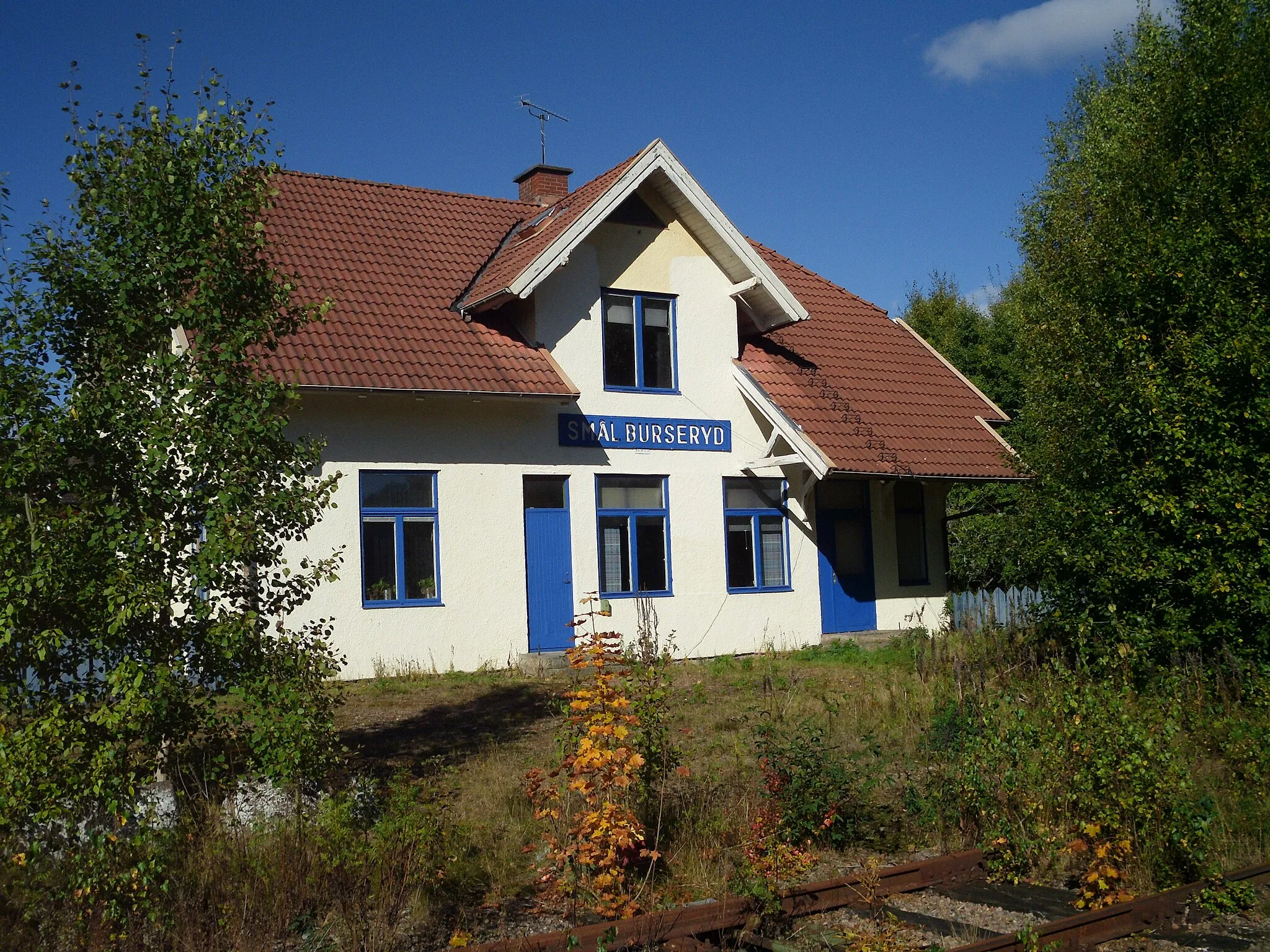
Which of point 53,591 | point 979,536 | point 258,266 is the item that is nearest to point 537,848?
point 53,591

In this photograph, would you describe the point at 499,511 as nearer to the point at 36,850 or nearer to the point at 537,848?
the point at 537,848

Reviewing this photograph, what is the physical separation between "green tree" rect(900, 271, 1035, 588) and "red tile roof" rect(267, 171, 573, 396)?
9.04 m

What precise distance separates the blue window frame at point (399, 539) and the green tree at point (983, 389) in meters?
9.17

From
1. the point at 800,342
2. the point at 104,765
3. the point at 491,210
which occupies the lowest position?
the point at 104,765

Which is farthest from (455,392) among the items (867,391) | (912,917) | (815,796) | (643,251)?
(912,917)

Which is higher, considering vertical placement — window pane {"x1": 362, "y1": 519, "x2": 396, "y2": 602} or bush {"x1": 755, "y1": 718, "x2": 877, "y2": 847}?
window pane {"x1": 362, "y1": 519, "x2": 396, "y2": 602}

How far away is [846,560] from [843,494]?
3.55 ft

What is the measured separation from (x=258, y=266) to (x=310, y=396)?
7156mm

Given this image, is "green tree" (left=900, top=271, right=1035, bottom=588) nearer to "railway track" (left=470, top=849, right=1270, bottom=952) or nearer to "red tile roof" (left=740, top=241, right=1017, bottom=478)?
"red tile roof" (left=740, top=241, right=1017, bottom=478)

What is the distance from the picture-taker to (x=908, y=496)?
2048 cm

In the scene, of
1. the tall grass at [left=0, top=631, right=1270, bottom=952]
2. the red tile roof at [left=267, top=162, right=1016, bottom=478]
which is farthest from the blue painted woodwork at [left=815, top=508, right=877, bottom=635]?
the tall grass at [left=0, top=631, right=1270, bottom=952]

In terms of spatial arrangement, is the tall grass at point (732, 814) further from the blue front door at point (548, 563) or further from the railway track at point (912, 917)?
the blue front door at point (548, 563)

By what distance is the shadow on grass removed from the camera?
391 inches

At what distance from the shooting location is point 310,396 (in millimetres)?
14773
